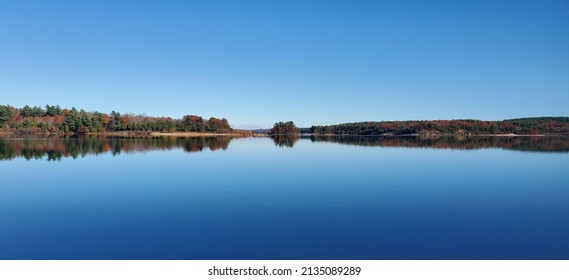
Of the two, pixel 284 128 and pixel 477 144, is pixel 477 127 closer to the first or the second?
pixel 284 128

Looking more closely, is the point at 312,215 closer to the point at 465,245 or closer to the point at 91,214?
the point at 465,245

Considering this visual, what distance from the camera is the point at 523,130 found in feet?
480

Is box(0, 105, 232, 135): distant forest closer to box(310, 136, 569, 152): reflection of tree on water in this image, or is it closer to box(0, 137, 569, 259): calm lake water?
box(310, 136, 569, 152): reflection of tree on water

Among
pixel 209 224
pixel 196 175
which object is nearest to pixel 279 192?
pixel 209 224

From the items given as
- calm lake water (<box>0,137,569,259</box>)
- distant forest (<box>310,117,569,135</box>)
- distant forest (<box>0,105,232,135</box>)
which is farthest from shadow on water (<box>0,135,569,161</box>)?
distant forest (<box>310,117,569,135</box>)

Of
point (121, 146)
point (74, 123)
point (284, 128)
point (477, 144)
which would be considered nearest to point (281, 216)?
point (121, 146)

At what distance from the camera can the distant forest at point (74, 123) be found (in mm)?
92562

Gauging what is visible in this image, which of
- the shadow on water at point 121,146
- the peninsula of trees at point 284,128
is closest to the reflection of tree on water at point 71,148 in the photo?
the shadow on water at point 121,146

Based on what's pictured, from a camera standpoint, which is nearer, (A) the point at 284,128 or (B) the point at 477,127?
(B) the point at 477,127

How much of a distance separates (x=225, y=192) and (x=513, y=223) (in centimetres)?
901

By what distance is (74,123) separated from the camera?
93.4 metres
